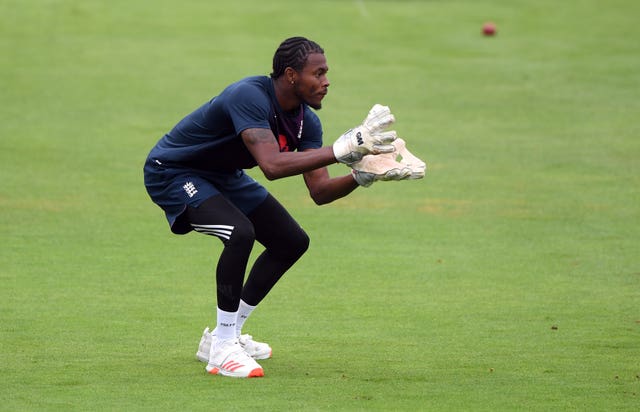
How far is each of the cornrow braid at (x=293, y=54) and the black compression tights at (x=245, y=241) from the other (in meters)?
0.98

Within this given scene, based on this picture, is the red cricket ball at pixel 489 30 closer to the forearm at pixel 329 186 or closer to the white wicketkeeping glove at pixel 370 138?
the forearm at pixel 329 186

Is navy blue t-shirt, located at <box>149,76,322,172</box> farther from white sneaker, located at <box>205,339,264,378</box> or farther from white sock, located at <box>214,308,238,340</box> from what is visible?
white sneaker, located at <box>205,339,264,378</box>

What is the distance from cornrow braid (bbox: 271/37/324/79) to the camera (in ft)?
24.2

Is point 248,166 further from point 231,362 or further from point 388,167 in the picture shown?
point 231,362

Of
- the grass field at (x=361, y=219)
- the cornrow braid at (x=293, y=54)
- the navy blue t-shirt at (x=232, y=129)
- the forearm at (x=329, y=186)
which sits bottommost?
the grass field at (x=361, y=219)

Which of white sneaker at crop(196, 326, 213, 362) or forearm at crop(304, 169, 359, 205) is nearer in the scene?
forearm at crop(304, 169, 359, 205)

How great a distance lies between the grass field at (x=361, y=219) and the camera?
24.8 ft

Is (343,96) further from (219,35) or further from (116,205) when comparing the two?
(116,205)

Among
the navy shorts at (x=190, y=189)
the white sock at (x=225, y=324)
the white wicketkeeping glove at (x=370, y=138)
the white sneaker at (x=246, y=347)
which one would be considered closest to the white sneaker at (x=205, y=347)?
the white sneaker at (x=246, y=347)

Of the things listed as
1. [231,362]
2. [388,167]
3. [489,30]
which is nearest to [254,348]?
[231,362]

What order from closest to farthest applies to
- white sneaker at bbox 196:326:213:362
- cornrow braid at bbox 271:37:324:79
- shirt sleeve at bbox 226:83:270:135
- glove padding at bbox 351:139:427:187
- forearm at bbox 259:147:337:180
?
forearm at bbox 259:147:337:180 → glove padding at bbox 351:139:427:187 → shirt sleeve at bbox 226:83:270:135 → cornrow braid at bbox 271:37:324:79 → white sneaker at bbox 196:326:213:362

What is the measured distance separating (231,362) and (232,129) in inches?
60.5

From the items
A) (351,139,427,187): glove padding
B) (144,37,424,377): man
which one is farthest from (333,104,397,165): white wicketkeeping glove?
(351,139,427,187): glove padding

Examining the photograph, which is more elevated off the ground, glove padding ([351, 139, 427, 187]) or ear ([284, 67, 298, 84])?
ear ([284, 67, 298, 84])
